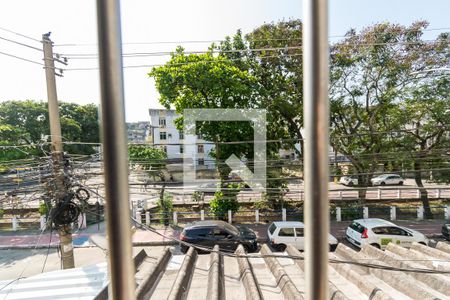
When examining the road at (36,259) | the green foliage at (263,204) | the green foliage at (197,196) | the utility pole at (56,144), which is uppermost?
the utility pole at (56,144)

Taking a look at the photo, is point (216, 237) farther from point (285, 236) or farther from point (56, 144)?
point (56, 144)

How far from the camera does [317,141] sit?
1.29ft

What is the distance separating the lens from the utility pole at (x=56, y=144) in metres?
3.26

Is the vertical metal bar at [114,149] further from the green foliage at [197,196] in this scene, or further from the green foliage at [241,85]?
the green foliage at [197,196]

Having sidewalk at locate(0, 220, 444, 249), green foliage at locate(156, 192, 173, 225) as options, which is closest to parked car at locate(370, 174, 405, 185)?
sidewalk at locate(0, 220, 444, 249)

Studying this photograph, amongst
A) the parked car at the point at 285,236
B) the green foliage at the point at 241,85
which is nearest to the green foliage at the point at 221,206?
the green foliage at the point at 241,85

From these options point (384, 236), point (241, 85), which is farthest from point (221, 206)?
point (384, 236)

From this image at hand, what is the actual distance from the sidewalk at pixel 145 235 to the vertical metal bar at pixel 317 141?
693cm

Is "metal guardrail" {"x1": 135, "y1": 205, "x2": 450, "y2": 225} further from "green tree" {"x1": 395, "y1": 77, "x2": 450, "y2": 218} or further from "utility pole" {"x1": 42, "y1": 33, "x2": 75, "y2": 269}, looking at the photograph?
"utility pole" {"x1": 42, "y1": 33, "x2": 75, "y2": 269}

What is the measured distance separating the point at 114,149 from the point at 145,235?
309 inches

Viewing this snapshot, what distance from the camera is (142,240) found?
716 cm

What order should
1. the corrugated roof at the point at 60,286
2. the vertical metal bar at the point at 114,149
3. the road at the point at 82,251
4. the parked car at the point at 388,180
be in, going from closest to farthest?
the vertical metal bar at the point at 114,149 → the corrugated roof at the point at 60,286 → the road at the point at 82,251 → the parked car at the point at 388,180

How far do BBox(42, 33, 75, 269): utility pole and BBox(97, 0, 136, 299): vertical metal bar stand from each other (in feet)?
11.1

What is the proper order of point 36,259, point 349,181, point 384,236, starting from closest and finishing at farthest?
point 384,236 → point 36,259 → point 349,181
